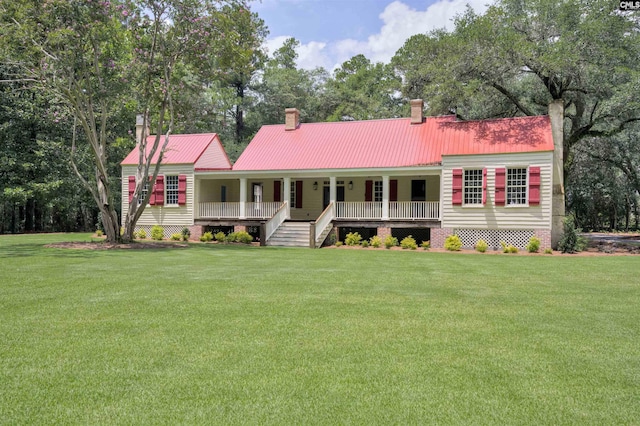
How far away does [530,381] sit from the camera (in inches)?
162

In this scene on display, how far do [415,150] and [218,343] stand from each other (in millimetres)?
17602

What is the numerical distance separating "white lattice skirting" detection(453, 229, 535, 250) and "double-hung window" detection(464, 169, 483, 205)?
1.18m

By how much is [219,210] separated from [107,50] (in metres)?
8.52

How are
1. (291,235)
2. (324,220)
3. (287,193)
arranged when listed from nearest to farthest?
(291,235) < (324,220) < (287,193)

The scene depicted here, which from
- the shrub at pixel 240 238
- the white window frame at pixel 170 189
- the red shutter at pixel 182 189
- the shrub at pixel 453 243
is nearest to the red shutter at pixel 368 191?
the shrub at pixel 453 243

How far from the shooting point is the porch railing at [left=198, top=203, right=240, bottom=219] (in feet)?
74.8

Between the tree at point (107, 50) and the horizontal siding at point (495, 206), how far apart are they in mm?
10394

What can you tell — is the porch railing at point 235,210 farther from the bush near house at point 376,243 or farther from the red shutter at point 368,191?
the bush near house at point 376,243

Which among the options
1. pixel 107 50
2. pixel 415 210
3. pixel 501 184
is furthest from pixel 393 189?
pixel 107 50

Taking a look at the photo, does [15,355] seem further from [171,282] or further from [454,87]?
[454,87]

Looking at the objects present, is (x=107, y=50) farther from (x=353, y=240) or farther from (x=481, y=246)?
(x=481, y=246)

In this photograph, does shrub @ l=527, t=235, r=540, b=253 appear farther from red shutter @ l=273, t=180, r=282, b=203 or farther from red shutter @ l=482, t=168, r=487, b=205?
red shutter @ l=273, t=180, r=282, b=203

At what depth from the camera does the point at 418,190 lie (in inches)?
875

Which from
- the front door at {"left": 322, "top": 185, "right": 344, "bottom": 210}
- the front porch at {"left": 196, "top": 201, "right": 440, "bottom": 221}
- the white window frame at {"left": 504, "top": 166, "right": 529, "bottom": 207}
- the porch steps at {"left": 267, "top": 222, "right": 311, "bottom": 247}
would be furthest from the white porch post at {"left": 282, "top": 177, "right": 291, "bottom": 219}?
the white window frame at {"left": 504, "top": 166, "right": 529, "bottom": 207}
